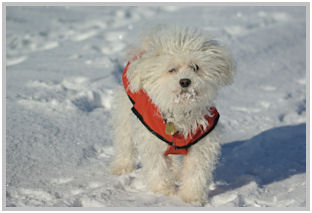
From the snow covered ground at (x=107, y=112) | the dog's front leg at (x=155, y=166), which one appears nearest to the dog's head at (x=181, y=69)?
the dog's front leg at (x=155, y=166)

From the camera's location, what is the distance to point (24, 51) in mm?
6621

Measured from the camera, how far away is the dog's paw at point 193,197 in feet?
9.81

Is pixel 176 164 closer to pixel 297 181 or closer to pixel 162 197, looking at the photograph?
pixel 162 197

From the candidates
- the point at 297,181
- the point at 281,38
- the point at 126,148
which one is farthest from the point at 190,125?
the point at 281,38

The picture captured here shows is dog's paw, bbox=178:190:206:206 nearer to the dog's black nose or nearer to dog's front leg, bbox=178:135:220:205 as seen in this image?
dog's front leg, bbox=178:135:220:205

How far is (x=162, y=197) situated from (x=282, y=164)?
4.51ft

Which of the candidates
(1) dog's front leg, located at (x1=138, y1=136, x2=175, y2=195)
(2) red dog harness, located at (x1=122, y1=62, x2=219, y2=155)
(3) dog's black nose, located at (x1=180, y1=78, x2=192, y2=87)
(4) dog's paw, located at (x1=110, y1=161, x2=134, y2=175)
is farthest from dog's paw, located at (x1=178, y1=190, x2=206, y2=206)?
(3) dog's black nose, located at (x1=180, y1=78, x2=192, y2=87)

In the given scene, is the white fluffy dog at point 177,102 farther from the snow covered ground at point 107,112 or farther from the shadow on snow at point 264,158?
the shadow on snow at point 264,158

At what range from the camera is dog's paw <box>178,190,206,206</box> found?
9.81ft

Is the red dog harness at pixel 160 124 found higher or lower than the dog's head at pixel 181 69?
lower

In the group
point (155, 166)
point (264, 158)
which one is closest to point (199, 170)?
point (155, 166)

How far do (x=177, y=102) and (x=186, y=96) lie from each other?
70mm

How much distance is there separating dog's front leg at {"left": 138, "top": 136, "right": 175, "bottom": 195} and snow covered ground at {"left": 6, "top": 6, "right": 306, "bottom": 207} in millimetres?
76

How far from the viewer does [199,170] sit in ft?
9.93
